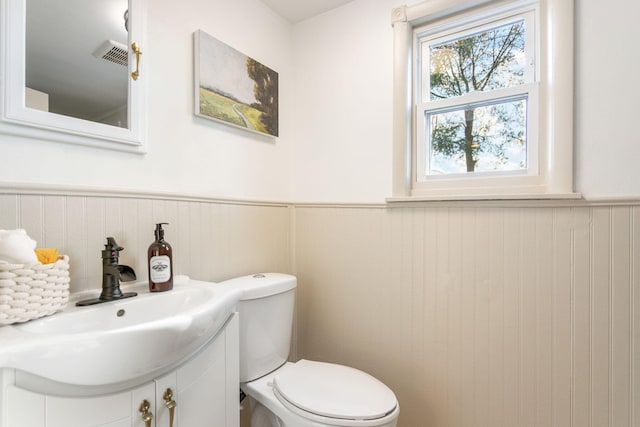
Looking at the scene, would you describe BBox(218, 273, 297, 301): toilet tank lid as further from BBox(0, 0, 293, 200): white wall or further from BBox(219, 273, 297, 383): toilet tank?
BBox(0, 0, 293, 200): white wall

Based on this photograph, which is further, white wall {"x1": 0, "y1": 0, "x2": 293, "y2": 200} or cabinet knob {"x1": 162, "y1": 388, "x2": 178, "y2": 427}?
white wall {"x1": 0, "y1": 0, "x2": 293, "y2": 200}

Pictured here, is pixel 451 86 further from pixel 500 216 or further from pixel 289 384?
pixel 289 384

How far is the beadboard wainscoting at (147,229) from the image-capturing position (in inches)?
35.4

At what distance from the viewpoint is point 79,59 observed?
0.97 meters

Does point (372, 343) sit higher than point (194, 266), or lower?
lower

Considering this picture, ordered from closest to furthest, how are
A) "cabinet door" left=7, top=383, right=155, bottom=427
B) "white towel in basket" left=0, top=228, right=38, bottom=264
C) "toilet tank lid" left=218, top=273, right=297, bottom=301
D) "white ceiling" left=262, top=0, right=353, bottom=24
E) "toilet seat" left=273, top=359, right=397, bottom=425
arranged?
"cabinet door" left=7, top=383, right=155, bottom=427 < "white towel in basket" left=0, top=228, right=38, bottom=264 < "toilet seat" left=273, top=359, right=397, bottom=425 < "toilet tank lid" left=218, top=273, right=297, bottom=301 < "white ceiling" left=262, top=0, right=353, bottom=24

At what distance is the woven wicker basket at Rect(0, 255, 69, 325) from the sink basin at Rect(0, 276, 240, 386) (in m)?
0.03

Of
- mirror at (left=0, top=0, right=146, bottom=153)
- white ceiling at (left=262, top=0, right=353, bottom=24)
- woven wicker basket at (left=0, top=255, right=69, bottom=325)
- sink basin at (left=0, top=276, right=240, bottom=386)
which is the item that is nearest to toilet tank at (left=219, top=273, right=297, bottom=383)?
sink basin at (left=0, top=276, right=240, bottom=386)

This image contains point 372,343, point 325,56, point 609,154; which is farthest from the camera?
point 325,56

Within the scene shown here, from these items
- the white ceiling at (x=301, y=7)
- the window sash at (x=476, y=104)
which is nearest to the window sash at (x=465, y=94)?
the window sash at (x=476, y=104)

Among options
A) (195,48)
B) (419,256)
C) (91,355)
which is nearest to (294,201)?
(419,256)

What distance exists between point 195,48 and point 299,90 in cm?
64

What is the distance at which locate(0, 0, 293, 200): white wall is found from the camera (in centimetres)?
94

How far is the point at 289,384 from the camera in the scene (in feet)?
3.86
